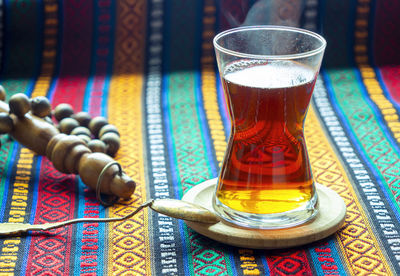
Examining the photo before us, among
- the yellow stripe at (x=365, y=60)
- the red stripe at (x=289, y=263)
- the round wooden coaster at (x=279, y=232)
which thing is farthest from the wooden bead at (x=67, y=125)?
the yellow stripe at (x=365, y=60)

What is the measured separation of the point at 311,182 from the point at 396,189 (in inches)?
7.1

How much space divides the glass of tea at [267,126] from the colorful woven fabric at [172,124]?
2.0 inches

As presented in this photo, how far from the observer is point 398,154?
3.07 feet

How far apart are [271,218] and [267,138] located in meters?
0.09

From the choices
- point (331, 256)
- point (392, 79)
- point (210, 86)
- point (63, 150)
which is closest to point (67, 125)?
point (63, 150)

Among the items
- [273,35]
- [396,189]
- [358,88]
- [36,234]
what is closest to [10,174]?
[36,234]

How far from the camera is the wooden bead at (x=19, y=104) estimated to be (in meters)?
0.85

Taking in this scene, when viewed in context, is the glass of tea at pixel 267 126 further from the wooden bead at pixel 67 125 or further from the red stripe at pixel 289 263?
the wooden bead at pixel 67 125

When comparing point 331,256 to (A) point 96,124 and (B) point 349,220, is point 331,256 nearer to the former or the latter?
(B) point 349,220

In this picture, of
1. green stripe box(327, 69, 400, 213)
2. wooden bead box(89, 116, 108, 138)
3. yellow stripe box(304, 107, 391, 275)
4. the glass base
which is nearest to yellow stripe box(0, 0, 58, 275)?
wooden bead box(89, 116, 108, 138)

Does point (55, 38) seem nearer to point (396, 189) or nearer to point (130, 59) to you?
point (130, 59)

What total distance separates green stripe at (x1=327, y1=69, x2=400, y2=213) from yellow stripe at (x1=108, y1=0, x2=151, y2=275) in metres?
0.34

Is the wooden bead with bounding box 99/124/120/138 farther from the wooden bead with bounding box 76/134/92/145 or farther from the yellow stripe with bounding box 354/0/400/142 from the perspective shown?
the yellow stripe with bounding box 354/0/400/142

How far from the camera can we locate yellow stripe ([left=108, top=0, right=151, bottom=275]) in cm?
67
